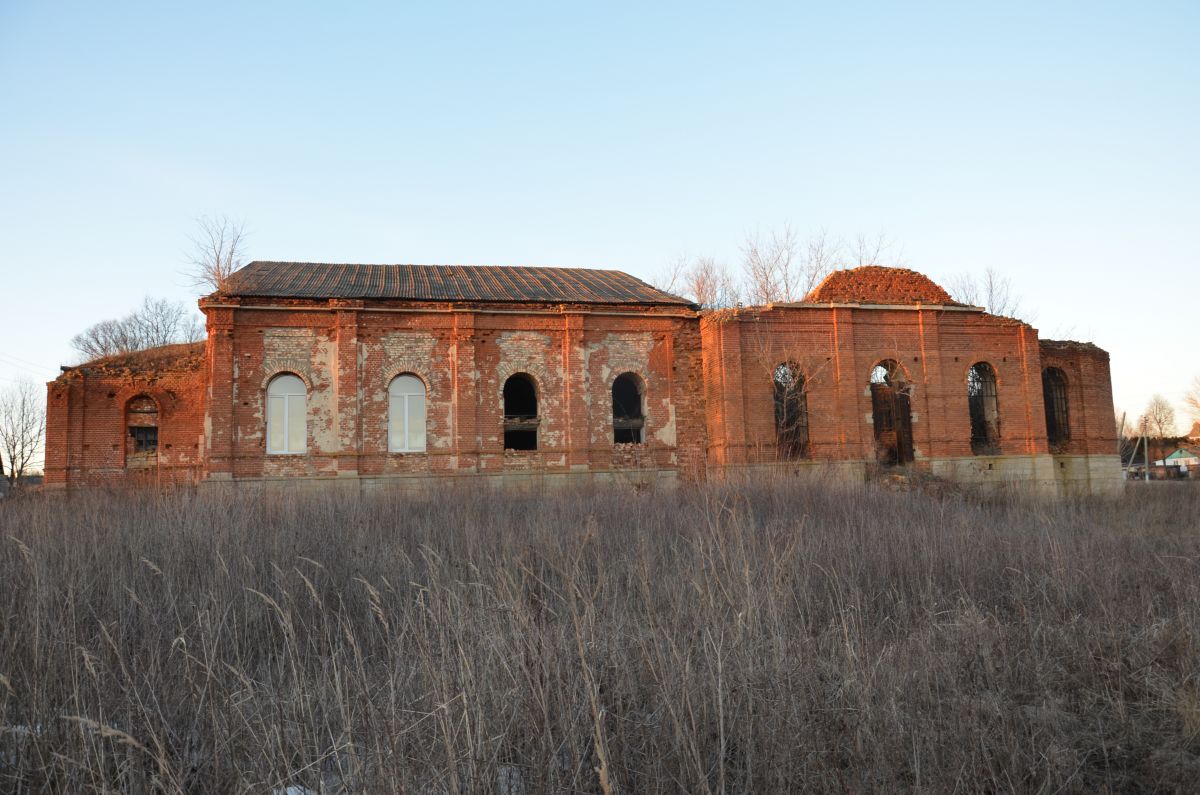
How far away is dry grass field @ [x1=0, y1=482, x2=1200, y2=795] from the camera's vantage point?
2.67 meters

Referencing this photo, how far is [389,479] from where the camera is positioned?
1877cm

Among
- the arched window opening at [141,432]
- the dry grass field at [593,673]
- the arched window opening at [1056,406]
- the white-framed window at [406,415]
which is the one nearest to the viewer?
the dry grass field at [593,673]

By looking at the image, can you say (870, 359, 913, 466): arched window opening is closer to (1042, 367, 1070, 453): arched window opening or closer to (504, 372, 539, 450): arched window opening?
(1042, 367, 1070, 453): arched window opening

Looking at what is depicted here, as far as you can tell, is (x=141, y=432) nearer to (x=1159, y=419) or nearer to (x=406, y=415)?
(x=406, y=415)

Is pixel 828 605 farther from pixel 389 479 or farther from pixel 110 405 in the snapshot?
pixel 110 405

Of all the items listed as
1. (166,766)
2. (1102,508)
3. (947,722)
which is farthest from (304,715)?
(1102,508)

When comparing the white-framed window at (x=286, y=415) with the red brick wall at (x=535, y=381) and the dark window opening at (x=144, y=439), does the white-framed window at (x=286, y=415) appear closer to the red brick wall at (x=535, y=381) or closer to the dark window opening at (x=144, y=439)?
the red brick wall at (x=535, y=381)

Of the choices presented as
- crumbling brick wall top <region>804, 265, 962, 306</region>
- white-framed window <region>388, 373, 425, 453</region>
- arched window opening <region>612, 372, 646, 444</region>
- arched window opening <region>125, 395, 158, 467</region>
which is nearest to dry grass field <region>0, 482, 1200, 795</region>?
white-framed window <region>388, 373, 425, 453</region>

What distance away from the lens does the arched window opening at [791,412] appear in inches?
791

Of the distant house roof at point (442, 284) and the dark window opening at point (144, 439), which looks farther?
the dark window opening at point (144, 439)

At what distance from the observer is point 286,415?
1877 cm

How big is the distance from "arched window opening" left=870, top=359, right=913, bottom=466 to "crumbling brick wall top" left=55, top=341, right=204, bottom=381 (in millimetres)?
19261

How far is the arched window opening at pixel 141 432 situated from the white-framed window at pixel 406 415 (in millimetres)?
7003

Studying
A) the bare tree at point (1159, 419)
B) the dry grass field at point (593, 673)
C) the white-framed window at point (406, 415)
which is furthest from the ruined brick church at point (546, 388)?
the bare tree at point (1159, 419)
